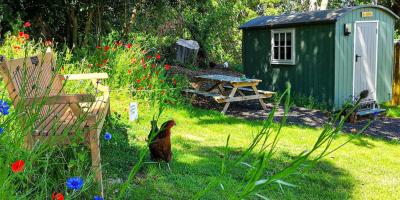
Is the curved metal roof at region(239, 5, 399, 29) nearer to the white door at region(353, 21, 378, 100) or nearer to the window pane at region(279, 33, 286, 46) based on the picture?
the window pane at region(279, 33, 286, 46)

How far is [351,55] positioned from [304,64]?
1069mm

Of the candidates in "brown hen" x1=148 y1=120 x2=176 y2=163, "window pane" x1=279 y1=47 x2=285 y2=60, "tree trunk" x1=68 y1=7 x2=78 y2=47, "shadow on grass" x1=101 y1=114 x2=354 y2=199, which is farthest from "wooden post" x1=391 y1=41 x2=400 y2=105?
"brown hen" x1=148 y1=120 x2=176 y2=163

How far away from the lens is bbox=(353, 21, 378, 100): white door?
952 centimetres

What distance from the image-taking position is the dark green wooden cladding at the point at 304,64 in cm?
936

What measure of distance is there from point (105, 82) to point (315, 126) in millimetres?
3433

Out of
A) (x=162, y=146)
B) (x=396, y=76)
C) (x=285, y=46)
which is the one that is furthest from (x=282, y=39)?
(x=162, y=146)

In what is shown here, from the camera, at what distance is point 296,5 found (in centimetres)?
3108

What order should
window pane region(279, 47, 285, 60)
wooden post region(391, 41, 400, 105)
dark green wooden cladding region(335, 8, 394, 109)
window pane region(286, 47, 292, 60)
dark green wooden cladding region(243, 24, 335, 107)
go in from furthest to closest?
window pane region(279, 47, 285, 60)
window pane region(286, 47, 292, 60)
wooden post region(391, 41, 400, 105)
dark green wooden cladding region(243, 24, 335, 107)
dark green wooden cladding region(335, 8, 394, 109)

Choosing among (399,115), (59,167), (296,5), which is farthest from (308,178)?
(296,5)

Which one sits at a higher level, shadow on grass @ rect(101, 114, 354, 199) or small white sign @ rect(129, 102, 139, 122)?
small white sign @ rect(129, 102, 139, 122)

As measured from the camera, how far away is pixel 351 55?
9391 millimetres

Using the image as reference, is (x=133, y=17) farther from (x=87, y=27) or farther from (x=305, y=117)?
(x=305, y=117)

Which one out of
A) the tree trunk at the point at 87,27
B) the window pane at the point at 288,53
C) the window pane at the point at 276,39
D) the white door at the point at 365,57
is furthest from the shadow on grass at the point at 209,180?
the window pane at the point at 276,39

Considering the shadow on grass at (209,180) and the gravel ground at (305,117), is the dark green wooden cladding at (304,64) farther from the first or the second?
the shadow on grass at (209,180)
